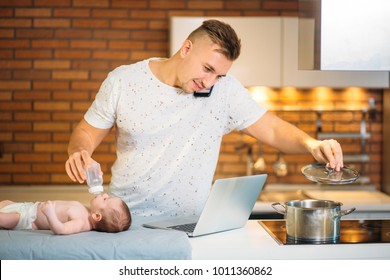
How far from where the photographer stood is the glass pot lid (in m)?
2.06

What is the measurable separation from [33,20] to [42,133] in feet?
2.18

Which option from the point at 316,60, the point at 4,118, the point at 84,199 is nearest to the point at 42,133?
the point at 4,118

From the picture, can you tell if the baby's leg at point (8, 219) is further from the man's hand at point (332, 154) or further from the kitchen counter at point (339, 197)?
the kitchen counter at point (339, 197)

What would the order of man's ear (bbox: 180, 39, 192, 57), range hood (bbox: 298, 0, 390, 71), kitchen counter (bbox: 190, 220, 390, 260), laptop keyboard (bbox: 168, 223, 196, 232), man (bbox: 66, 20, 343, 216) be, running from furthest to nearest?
man (bbox: 66, 20, 343, 216)
man's ear (bbox: 180, 39, 192, 57)
range hood (bbox: 298, 0, 390, 71)
laptop keyboard (bbox: 168, 223, 196, 232)
kitchen counter (bbox: 190, 220, 390, 260)

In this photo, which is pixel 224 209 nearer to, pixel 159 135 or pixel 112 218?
pixel 112 218

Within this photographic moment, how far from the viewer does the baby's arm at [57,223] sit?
6.28 feet

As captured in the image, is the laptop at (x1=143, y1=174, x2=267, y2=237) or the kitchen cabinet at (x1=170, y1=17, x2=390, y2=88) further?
the kitchen cabinet at (x1=170, y1=17, x2=390, y2=88)

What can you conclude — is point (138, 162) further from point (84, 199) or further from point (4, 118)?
point (4, 118)

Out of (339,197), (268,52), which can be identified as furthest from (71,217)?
(339,197)

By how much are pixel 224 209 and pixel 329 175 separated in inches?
13.6

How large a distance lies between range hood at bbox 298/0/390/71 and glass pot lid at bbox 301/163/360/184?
34 cm

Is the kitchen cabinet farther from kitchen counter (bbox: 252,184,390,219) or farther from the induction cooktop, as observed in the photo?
the induction cooktop

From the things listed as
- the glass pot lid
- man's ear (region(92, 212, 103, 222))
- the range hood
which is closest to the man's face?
the range hood

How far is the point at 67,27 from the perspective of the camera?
4.03 m
